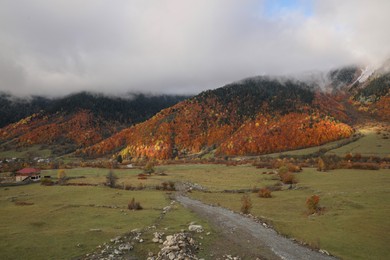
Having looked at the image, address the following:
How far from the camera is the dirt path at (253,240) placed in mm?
31453

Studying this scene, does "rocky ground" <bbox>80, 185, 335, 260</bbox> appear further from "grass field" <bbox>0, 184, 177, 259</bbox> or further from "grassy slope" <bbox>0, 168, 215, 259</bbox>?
"grass field" <bbox>0, 184, 177, 259</bbox>

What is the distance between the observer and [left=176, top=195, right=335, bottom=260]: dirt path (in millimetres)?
31453

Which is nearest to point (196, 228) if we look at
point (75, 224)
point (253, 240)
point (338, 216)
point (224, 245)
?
point (224, 245)

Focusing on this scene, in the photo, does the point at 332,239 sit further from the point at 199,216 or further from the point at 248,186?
the point at 248,186

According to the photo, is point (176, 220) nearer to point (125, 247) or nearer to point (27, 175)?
point (125, 247)

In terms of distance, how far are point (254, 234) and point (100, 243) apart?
1888cm

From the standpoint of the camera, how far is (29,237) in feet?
115

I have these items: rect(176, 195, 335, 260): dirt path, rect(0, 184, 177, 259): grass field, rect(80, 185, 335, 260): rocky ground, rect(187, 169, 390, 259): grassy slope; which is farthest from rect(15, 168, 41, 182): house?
rect(80, 185, 335, 260): rocky ground

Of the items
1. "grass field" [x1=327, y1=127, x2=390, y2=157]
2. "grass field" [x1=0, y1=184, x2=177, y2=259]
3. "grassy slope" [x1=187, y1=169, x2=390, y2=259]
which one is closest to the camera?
"grass field" [x1=0, y1=184, x2=177, y2=259]

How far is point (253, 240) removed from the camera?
36438mm

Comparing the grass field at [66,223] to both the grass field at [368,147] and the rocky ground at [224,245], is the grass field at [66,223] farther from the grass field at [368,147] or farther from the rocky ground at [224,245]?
the grass field at [368,147]

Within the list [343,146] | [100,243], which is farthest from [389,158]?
[100,243]

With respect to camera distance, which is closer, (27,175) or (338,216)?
(338,216)

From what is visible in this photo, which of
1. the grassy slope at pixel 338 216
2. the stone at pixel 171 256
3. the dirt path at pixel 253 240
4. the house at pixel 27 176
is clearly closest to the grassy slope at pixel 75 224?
the dirt path at pixel 253 240
